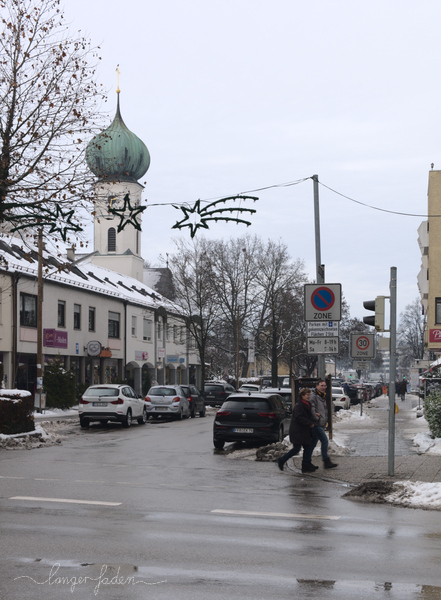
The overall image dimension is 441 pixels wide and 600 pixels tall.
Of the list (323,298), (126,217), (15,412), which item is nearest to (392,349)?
(323,298)

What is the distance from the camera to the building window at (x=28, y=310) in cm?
4053

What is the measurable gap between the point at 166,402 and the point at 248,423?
14.3 meters

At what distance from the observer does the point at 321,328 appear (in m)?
18.4

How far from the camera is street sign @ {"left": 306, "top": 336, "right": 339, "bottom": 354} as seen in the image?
1831 centimetres

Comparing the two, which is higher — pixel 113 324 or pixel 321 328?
pixel 113 324

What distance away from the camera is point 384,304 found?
14586 millimetres

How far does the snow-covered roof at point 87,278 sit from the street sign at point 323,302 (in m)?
20.3

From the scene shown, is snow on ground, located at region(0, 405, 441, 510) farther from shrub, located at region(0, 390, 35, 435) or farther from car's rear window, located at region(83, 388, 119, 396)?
car's rear window, located at region(83, 388, 119, 396)

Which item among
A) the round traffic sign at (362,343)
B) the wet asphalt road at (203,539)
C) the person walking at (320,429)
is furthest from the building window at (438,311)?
Answer: the wet asphalt road at (203,539)

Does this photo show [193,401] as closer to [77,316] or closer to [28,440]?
[77,316]

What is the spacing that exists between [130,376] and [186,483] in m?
45.1

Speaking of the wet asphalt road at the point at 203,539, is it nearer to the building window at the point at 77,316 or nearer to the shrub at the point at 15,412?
the shrub at the point at 15,412

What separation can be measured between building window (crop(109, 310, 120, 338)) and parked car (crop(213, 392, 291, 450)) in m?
34.1

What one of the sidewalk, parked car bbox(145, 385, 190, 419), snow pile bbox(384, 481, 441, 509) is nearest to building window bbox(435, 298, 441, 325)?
parked car bbox(145, 385, 190, 419)
